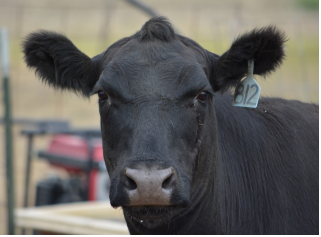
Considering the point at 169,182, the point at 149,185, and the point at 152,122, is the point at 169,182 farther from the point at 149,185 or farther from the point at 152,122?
the point at 152,122

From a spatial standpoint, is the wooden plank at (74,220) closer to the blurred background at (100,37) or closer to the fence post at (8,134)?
the fence post at (8,134)

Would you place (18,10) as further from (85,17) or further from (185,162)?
(185,162)

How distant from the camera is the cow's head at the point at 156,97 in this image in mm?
2633

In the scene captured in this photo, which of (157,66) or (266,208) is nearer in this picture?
(157,66)

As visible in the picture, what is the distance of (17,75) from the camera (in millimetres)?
23484

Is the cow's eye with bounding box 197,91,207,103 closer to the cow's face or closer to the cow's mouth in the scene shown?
the cow's face

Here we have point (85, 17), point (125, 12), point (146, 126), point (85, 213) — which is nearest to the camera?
point (146, 126)

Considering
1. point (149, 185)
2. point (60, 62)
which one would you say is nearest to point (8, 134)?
point (60, 62)

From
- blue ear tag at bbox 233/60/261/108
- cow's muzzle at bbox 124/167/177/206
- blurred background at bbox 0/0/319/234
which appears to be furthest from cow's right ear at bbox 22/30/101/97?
blurred background at bbox 0/0/319/234

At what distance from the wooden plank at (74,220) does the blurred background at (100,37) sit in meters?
2.65

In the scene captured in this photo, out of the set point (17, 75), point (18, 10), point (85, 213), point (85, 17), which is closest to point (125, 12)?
point (85, 17)

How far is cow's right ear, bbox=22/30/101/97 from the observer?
3.50 meters

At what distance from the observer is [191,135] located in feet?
9.84

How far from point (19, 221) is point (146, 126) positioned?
386 cm
